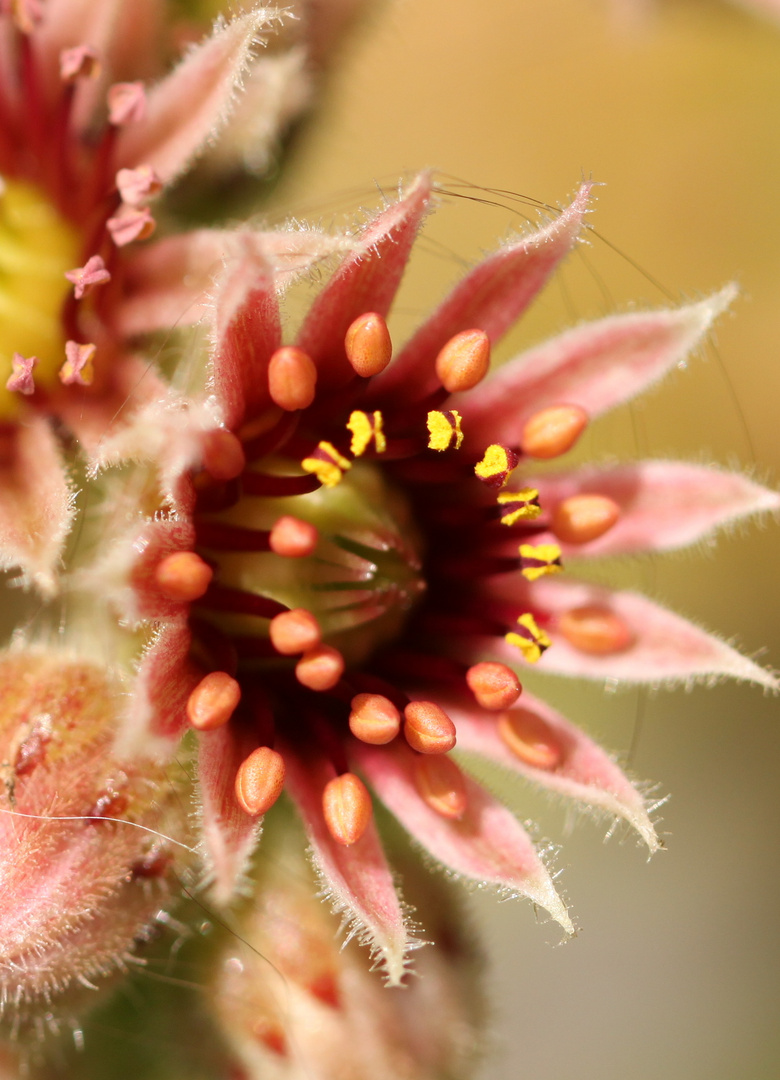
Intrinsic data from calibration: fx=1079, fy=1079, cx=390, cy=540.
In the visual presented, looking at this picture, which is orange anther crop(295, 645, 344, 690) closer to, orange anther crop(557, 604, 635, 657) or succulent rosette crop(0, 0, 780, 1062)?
succulent rosette crop(0, 0, 780, 1062)

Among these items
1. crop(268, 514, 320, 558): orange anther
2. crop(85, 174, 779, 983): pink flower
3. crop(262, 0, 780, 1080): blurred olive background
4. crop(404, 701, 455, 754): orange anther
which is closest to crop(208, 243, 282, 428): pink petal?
crop(85, 174, 779, 983): pink flower

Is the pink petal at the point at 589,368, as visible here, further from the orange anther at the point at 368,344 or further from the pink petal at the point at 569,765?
the pink petal at the point at 569,765

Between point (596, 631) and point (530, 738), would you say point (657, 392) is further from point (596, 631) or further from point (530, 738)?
point (530, 738)

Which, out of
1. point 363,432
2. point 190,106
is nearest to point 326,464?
point 363,432

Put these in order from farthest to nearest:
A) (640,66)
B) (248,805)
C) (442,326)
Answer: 1. (640,66)
2. (442,326)
3. (248,805)

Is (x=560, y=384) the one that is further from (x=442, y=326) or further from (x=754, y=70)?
(x=754, y=70)

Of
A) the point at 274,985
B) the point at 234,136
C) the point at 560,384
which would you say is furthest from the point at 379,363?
the point at 274,985
